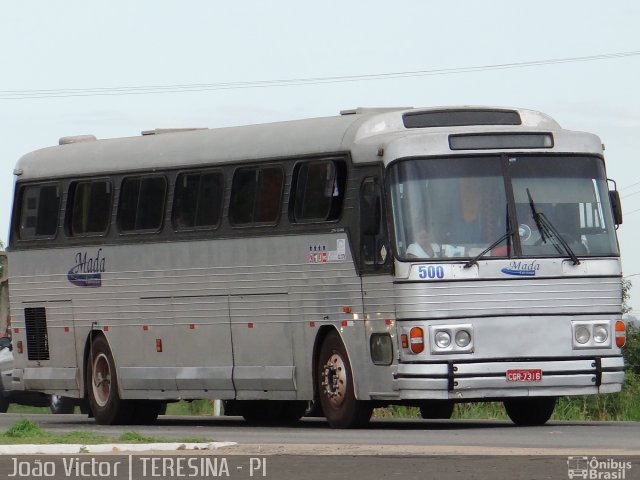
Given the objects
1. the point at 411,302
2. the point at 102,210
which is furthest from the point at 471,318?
the point at 102,210

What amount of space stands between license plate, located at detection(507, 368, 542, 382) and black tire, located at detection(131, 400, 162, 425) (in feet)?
21.3

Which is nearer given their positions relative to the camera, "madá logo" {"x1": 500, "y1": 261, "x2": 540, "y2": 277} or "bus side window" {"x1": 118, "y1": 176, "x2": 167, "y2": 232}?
"madá logo" {"x1": 500, "y1": 261, "x2": 540, "y2": 277}

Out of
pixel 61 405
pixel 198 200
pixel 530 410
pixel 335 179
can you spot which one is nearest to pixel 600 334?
pixel 530 410

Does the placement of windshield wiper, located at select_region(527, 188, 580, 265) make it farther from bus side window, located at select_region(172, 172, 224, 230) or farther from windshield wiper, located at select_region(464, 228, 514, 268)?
bus side window, located at select_region(172, 172, 224, 230)

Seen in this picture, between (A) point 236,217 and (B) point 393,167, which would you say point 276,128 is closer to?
(A) point 236,217

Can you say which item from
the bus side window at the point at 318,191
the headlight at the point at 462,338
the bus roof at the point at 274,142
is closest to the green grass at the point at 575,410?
the bus roof at the point at 274,142

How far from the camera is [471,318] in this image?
64.5 feet

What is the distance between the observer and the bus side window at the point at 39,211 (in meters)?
25.2

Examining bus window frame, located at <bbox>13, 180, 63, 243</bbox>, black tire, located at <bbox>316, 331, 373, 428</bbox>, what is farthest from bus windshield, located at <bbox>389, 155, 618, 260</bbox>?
Result: bus window frame, located at <bbox>13, 180, 63, 243</bbox>

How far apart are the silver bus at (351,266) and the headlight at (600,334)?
0.02 meters

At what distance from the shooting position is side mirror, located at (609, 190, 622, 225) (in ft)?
67.4

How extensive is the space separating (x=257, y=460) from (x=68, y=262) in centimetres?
989

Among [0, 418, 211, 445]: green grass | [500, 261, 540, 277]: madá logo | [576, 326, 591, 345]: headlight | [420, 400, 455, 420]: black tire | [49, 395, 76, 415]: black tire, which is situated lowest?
[0, 418, 211, 445]: green grass

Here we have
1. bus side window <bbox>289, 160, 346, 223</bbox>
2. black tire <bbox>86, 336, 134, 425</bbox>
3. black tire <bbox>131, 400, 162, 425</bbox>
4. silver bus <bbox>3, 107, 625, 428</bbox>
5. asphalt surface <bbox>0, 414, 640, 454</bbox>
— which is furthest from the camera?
black tire <bbox>131, 400, 162, 425</bbox>
